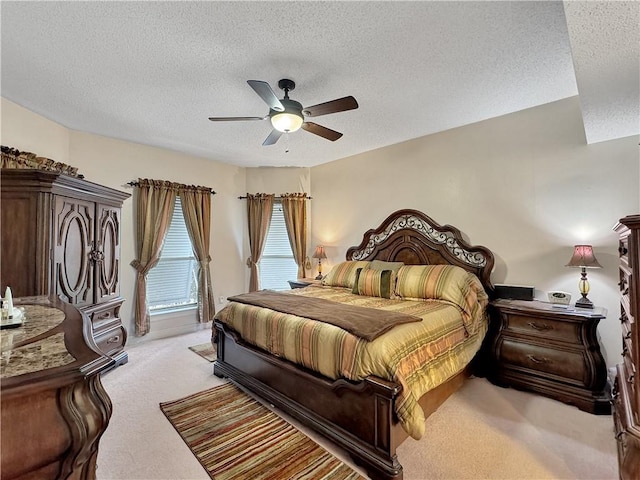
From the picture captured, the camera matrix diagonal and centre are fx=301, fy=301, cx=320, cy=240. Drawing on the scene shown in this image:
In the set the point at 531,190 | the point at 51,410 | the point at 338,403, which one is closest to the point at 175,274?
the point at 338,403

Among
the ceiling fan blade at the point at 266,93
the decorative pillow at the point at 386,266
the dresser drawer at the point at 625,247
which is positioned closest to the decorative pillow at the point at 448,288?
the decorative pillow at the point at 386,266

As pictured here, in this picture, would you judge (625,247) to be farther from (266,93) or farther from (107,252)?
(107,252)

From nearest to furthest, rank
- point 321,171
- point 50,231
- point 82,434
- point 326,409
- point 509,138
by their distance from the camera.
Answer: point 82,434 → point 326,409 → point 50,231 → point 509,138 → point 321,171

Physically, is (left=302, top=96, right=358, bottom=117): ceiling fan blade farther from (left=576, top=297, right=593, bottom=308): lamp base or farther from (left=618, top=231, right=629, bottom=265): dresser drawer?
(left=576, top=297, right=593, bottom=308): lamp base

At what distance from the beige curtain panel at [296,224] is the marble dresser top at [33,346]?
4047mm

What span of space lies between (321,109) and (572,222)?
2.71 metres

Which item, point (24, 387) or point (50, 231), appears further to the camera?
point (50, 231)

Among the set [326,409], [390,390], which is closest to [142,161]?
[326,409]

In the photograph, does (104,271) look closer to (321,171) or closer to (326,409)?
(326,409)

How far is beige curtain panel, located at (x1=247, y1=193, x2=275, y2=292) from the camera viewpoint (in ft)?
17.7

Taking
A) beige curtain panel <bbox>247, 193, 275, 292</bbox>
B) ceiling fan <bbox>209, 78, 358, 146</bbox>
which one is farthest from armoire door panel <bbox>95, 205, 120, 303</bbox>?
ceiling fan <bbox>209, 78, 358, 146</bbox>

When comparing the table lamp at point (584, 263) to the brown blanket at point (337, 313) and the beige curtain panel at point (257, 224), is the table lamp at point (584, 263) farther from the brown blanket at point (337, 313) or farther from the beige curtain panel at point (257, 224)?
the beige curtain panel at point (257, 224)

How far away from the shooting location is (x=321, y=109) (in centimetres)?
244

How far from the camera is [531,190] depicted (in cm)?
324
